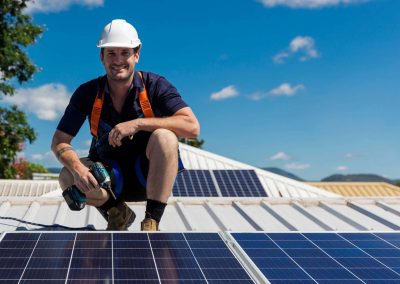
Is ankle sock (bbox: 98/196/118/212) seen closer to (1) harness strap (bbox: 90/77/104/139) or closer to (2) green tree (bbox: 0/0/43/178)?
(1) harness strap (bbox: 90/77/104/139)

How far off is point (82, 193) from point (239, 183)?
10322mm

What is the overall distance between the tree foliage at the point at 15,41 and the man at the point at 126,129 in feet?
58.4

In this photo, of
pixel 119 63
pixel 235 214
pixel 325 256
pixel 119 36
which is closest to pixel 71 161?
pixel 119 63

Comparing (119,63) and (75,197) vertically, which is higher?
(119,63)

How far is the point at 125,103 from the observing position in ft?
20.6

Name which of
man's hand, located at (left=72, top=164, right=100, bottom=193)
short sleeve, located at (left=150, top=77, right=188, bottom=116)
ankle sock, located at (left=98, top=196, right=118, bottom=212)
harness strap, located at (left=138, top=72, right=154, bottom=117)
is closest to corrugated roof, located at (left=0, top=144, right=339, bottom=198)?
ankle sock, located at (left=98, top=196, right=118, bottom=212)

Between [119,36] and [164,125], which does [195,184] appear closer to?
[164,125]

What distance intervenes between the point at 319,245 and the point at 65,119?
320 cm

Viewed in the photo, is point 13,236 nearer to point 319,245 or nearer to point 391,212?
point 319,245

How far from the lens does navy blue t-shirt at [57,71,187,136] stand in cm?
626

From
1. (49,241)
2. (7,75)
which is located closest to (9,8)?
(7,75)

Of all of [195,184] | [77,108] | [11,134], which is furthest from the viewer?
[11,134]

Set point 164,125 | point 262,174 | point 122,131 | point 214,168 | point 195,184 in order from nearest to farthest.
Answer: point 122,131 < point 164,125 < point 195,184 < point 214,168 < point 262,174

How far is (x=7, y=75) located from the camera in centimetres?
2336
